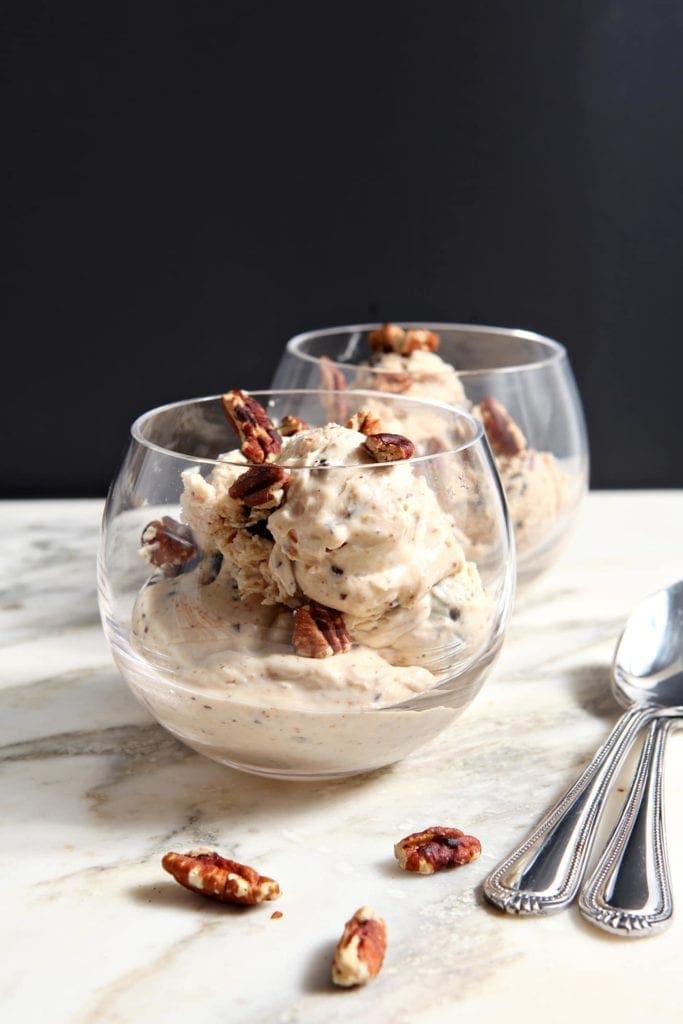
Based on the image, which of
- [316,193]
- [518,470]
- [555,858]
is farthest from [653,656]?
[316,193]

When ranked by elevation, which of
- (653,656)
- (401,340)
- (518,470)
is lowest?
(653,656)

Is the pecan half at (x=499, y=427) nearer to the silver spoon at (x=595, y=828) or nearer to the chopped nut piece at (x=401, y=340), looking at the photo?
the chopped nut piece at (x=401, y=340)

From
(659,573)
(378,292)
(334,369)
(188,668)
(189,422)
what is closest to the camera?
(188,668)

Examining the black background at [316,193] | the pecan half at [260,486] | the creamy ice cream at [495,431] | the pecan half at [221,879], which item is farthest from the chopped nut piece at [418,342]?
the black background at [316,193]

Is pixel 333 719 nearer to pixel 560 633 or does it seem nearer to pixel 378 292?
pixel 560 633

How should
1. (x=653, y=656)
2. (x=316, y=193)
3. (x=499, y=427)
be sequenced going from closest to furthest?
(x=653, y=656)
(x=499, y=427)
(x=316, y=193)

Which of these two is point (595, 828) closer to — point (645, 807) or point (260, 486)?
point (645, 807)

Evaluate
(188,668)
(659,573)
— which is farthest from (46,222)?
(188,668)
